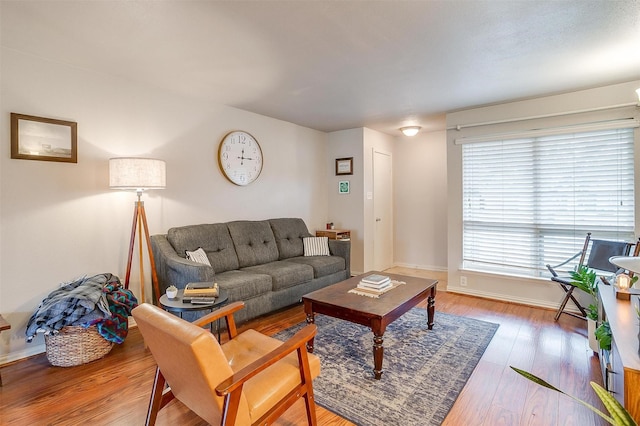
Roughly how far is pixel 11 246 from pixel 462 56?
3.84 m

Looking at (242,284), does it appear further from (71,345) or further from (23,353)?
(23,353)

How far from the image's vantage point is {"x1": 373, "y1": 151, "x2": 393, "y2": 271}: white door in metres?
5.47

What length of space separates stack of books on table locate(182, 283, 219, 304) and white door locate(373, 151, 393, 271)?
3424mm

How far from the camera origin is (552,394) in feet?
6.68

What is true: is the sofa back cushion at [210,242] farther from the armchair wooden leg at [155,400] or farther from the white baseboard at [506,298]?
the white baseboard at [506,298]

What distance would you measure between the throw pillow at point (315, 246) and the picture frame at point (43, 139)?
267 cm

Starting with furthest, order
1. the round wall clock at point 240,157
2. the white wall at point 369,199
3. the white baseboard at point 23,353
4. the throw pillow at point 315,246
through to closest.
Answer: the white wall at point 369,199 < the throw pillow at point 315,246 < the round wall clock at point 240,157 < the white baseboard at point 23,353

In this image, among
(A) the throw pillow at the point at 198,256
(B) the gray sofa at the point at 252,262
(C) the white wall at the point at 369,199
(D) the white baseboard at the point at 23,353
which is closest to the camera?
(D) the white baseboard at the point at 23,353

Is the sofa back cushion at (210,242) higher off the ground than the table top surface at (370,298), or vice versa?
the sofa back cushion at (210,242)

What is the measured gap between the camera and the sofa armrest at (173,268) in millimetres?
2806

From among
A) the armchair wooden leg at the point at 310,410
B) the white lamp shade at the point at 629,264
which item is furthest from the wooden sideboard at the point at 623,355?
the armchair wooden leg at the point at 310,410

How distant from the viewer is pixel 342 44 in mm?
2398

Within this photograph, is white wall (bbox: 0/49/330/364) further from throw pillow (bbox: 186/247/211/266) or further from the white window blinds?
the white window blinds

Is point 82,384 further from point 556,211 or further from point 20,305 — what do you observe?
point 556,211
